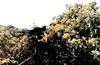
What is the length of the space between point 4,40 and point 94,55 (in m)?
6.87

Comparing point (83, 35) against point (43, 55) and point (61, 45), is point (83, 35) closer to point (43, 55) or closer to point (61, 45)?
point (61, 45)

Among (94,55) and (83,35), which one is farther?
(83,35)

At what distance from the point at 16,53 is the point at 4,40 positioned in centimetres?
134

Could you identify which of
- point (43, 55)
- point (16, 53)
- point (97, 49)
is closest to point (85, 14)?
point (97, 49)

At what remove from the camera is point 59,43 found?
72.4 feet

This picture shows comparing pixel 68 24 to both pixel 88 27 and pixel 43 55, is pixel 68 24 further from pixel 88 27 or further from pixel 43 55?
pixel 43 55

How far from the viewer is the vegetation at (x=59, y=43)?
21219 mm

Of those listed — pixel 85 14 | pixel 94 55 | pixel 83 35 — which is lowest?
pixel 94 55

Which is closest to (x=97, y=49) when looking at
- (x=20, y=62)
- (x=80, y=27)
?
(x=80, y=27)

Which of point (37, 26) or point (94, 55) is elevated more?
point (37, 26)

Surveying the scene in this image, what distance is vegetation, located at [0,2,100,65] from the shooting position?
21219mm

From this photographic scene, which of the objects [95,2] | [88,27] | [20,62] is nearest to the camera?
[20,62]

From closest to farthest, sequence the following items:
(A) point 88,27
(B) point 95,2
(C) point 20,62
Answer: (C) point 20,62, (A) point 88,27, (B) point 95,2

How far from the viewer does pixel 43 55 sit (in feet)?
71.4
